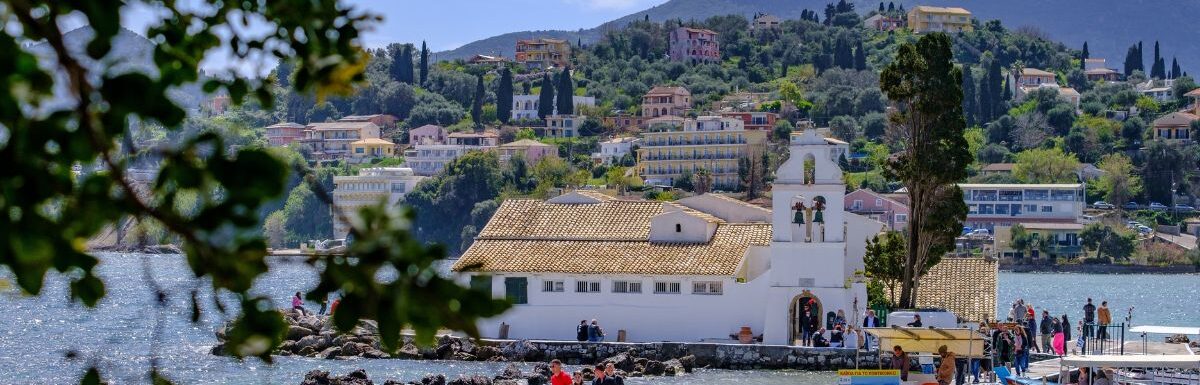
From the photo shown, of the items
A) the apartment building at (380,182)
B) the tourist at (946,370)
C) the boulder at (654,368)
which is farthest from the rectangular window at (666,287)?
the apartment building at (380,182)

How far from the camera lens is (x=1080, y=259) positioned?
101 metres

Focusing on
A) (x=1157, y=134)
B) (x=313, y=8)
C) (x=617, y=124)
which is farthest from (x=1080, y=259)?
(x=313, y=8)

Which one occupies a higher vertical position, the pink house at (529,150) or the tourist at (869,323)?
the pink house at (529,150)

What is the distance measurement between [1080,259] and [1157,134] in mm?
30367

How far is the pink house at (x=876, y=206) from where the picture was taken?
97.3 metres

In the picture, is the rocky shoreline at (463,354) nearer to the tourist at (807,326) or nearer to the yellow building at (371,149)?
the tourist at (807,326)

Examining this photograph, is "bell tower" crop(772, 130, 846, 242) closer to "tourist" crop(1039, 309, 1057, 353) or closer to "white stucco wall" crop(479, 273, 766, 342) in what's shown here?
"white stucco wall" crop(479, 273, 766, 342)

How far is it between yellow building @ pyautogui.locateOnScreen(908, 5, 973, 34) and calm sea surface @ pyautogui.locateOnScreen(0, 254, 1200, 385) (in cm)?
10809

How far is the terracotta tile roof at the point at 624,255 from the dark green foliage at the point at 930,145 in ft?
9.54

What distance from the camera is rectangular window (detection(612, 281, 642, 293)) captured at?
2958 cm

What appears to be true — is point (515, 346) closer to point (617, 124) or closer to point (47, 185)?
point (47, 185)

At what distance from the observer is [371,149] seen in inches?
5487

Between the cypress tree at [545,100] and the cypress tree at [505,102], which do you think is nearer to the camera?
the cypress tree at [545,100]

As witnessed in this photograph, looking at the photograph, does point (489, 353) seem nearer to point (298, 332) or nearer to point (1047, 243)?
point (298, 332)
